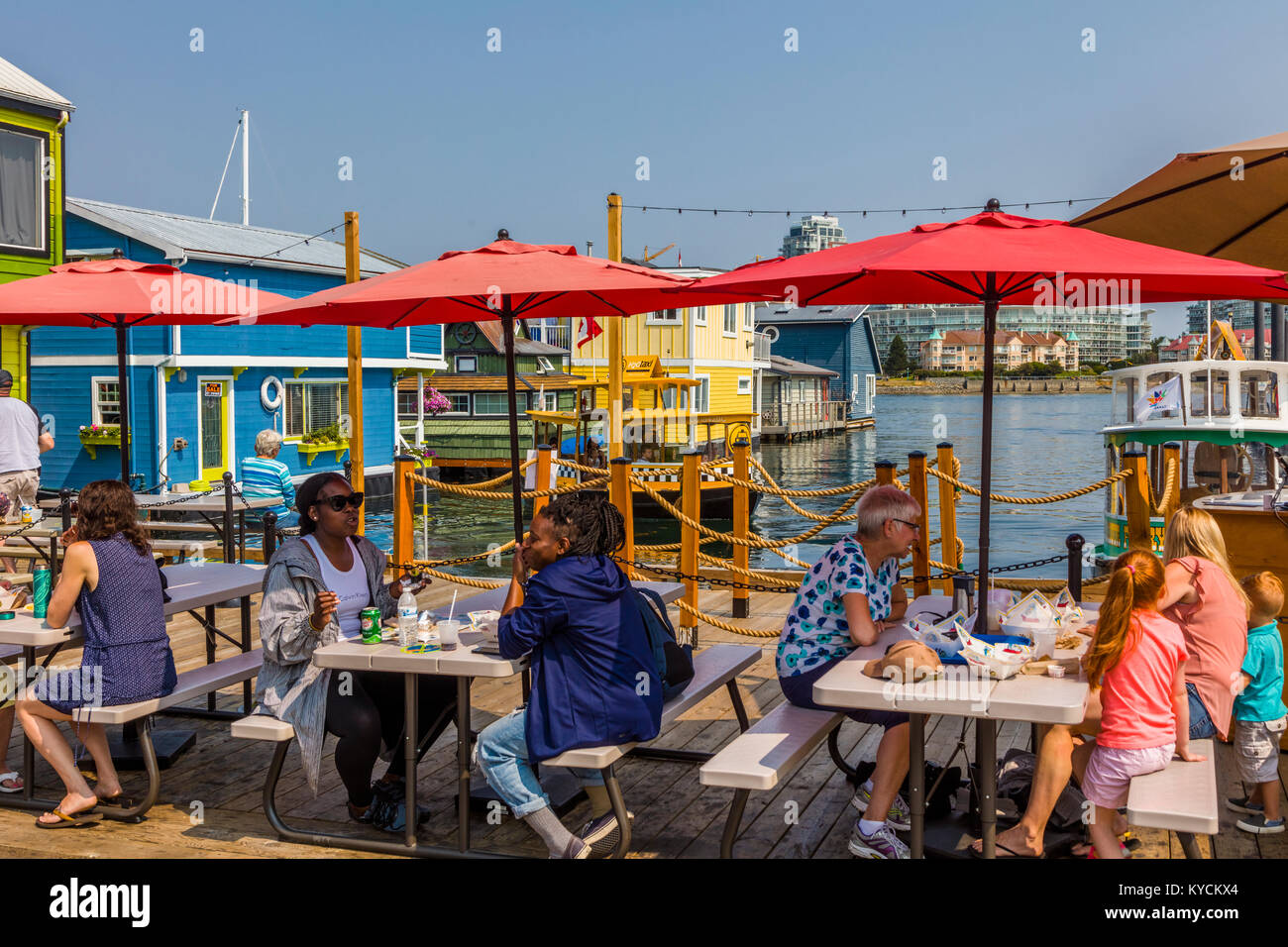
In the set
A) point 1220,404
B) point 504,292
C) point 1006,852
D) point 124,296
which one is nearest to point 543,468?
point 124,296

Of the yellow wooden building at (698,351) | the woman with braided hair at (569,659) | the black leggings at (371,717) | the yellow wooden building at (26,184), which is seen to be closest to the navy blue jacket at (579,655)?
the woman with braided hair at (569,659)

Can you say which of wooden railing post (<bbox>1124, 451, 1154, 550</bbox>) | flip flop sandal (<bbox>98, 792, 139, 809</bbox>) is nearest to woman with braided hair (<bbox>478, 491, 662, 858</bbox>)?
flip flop sandal (<bbox>98, 792, 139, 809</bbox>)

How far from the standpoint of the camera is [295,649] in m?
4.62

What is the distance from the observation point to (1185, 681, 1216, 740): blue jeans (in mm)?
4387

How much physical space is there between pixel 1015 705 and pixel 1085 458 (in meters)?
50.1

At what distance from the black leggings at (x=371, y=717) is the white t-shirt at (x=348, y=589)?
208mm

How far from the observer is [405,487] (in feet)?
31.3

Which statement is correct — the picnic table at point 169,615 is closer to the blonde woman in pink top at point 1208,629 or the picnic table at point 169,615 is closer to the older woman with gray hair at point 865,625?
the older woman with gray hair at point 865,625

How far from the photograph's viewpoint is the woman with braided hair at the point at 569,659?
4.09 metres

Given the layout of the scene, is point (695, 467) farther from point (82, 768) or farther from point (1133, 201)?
point (82, 768)

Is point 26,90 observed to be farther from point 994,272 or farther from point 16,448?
point 994,272

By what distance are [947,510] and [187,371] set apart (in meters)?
18.7

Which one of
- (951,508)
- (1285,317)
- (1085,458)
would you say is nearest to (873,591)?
(951,508)

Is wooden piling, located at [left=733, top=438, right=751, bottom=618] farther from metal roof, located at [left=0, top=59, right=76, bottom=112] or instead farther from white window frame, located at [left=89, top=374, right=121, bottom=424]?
white window frame, located at [left=89, top=374, right=121, bottom=424]
